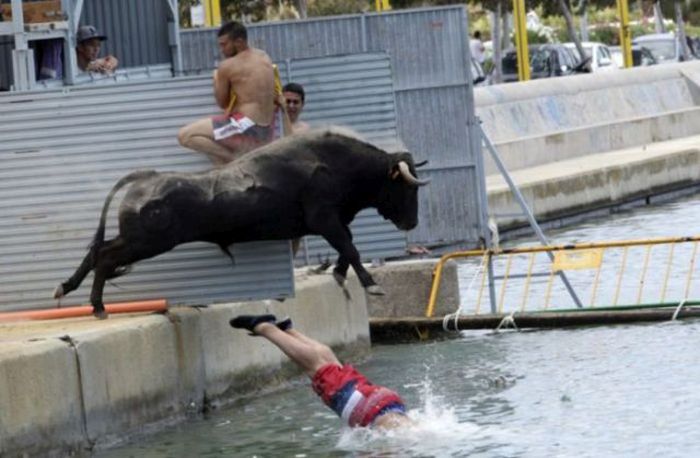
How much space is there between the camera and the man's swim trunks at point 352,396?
1195cm

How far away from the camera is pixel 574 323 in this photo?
1648 centimetres

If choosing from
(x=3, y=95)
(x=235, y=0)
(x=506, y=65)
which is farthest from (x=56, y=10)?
(x=506, y=65)

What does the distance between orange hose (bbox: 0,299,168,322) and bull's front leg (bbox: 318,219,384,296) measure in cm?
123

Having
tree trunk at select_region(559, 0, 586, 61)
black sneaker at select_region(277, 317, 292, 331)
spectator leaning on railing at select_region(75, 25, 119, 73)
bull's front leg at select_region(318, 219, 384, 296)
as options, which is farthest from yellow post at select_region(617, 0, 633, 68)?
black sneaker at select_region(277, 317, 292, 331)

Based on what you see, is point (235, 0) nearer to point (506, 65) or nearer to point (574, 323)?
point (506, 65)

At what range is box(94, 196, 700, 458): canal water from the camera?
11758 millimetres

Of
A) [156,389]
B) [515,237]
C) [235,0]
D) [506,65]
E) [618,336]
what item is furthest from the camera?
[506,65]

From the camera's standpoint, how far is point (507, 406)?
42.9 feet

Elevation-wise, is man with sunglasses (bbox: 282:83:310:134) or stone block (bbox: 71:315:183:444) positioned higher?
man with sunglasses (bbox: 282:83:310:134)

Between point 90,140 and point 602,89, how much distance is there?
2499 cm

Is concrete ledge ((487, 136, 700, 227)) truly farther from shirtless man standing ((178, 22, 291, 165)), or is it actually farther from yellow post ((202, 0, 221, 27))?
shirtless man standing ((178, 22, 291, 165))

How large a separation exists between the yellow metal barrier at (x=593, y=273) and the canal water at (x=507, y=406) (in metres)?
0.78

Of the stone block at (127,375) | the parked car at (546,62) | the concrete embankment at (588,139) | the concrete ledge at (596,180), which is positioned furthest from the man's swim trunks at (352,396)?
the parked car at (546,62)

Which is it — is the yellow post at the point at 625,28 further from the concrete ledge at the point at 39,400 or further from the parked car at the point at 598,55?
the concrete ledge at the point at 39,400
